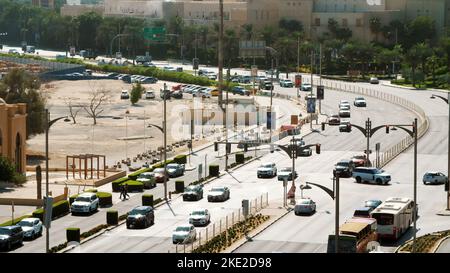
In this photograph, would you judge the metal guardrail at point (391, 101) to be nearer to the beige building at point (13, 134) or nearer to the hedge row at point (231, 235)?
the beige building at point (13, 134)

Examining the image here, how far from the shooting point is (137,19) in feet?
598

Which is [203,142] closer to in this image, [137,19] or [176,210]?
[176,210]

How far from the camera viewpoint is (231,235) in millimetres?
43750

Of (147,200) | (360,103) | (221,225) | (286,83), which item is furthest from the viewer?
(286,83)

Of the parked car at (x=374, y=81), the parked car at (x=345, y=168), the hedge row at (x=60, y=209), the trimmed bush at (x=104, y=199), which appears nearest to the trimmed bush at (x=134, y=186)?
the trimmed bush at (x=104, y=199)

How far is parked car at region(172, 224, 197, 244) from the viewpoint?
42719 mm

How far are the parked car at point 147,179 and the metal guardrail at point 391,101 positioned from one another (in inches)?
596

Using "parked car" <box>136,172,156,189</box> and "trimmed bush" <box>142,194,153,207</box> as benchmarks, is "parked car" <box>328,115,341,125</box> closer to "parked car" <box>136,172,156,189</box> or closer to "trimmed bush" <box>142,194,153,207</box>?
"parked car" <box>136,172,156,189</box>

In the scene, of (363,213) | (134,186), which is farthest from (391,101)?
(363,213)

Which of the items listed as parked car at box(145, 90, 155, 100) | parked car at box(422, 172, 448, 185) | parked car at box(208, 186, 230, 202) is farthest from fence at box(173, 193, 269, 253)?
parked car at box(145, 90, 155, 100)

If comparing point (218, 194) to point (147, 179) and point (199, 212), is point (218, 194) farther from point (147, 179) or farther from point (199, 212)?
point (199, 212)

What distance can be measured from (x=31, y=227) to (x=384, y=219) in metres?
13.1

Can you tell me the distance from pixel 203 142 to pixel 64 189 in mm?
26324
